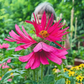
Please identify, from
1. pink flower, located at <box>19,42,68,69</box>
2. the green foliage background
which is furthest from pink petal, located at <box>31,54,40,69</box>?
the green foliage background

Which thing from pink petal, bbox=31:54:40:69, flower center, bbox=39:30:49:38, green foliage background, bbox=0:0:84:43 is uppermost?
green foliage background, bbox=0:0:84:43

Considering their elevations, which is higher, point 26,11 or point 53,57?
point 26,11

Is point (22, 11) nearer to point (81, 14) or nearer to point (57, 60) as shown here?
point (81, 14)

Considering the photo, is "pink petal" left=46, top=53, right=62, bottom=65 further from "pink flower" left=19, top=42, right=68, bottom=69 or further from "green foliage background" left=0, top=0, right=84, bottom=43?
"green foliage background" left=0, top=0, right=84, bottom=43

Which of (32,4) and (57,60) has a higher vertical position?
(32,4)

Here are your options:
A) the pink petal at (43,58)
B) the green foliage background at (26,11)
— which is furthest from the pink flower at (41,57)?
the green foliage background at (26,11)

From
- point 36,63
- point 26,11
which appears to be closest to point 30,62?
point 36,63

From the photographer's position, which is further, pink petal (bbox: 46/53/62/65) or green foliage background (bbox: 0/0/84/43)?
green foliage background (bbox: 0/0/84/43)

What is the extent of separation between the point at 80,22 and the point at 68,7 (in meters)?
0.41

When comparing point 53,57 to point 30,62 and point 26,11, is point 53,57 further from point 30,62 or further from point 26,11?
point 26,11

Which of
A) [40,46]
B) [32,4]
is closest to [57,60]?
[40,46]

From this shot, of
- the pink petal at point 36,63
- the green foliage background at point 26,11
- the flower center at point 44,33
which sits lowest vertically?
the pink petal at point 36,63

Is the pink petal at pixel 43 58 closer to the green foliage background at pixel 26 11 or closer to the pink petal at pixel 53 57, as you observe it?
the pink petal at pixel 53 57

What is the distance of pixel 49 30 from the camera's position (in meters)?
0.41
